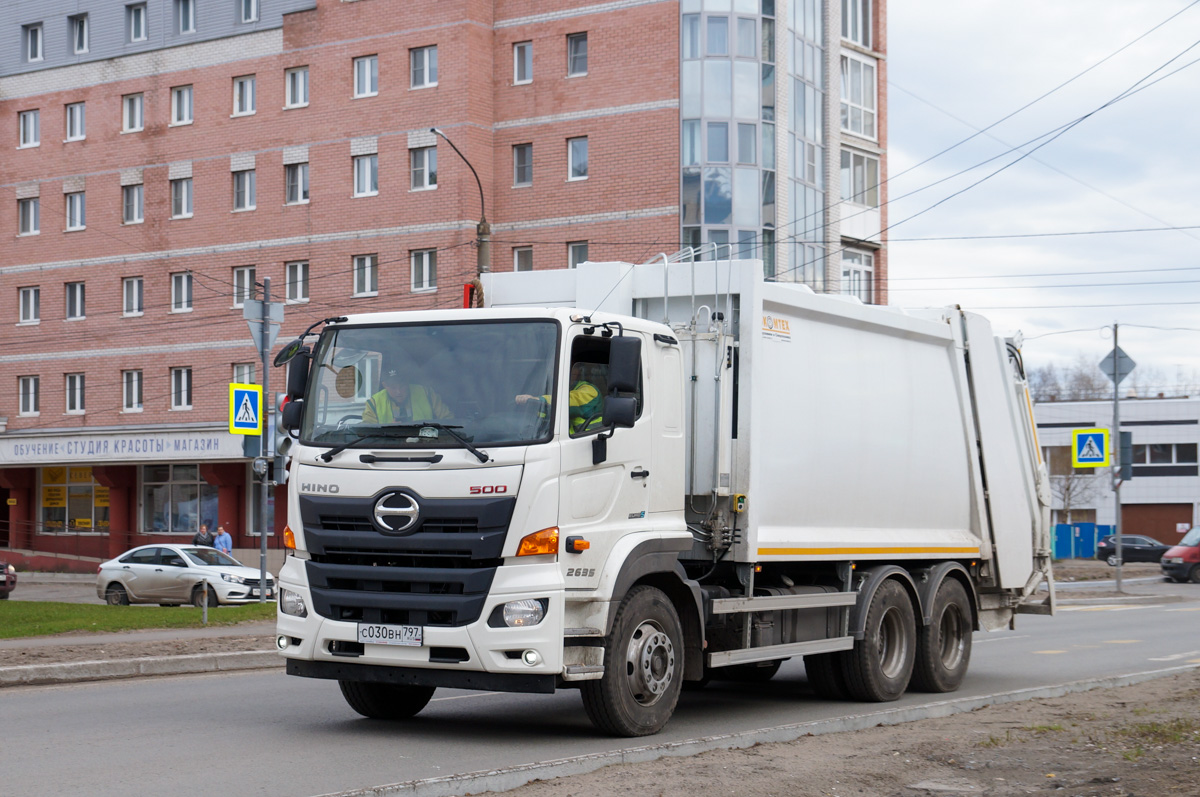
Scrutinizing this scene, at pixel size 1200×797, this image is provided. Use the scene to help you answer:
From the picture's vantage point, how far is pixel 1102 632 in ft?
69.1

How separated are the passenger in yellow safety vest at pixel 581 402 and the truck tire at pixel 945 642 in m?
4.85

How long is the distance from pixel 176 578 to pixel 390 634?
20.0 meters

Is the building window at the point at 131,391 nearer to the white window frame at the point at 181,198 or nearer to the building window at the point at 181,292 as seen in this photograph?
the building window at the point at 181,292

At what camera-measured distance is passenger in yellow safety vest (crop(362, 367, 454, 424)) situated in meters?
8.90

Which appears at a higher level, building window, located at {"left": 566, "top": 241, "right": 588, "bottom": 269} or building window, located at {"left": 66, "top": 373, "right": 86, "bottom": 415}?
building window, located at {"left": 566, "top": 241, "right": 588, "bottom": 269}

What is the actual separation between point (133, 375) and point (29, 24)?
14.0 metres

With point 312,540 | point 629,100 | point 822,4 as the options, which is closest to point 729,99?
point 629,100

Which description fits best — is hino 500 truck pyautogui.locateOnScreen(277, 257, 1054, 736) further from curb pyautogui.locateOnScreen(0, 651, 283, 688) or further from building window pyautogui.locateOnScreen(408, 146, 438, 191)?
building window pyautogui.locateOnScreen(408, 146, 438, 191)

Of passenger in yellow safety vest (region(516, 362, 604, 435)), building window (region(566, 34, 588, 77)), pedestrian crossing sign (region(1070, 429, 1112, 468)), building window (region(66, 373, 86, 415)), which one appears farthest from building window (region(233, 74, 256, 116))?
passenger in yellow safety vest (region(516, 362, 604, 435))

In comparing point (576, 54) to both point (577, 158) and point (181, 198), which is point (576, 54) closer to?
point (577, 158)

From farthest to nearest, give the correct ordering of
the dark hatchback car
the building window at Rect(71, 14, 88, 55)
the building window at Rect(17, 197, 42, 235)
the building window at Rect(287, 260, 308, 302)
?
1. the dark hatchback car
2. the building window at Rect(17, 197, 42, 235)
3. the building window at Rect(71, 14, 88, 55)
4. the building window at Rect(287, 260, 308, 302)

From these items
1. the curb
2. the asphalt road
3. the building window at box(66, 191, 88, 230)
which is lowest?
the curb

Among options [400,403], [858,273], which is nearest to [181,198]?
[858,273]

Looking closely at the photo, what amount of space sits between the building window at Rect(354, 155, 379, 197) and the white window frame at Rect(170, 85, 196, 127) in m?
7.28
